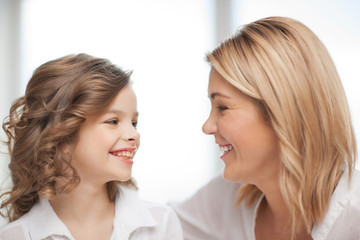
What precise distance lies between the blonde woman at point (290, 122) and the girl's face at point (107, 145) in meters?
0.29

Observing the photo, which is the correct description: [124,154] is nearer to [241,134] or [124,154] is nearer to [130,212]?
[130,212]

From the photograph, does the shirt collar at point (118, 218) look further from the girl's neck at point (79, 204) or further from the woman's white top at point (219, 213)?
the woman's white top at point (219, 213)

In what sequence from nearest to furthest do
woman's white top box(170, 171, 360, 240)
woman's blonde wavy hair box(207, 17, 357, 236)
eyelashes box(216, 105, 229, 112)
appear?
woman's blonde wavy hair box(207, 17, 357, 236)
eyelashes box(216, 105, 229, 112)
woman's white top box(170, 171, 360, 240)

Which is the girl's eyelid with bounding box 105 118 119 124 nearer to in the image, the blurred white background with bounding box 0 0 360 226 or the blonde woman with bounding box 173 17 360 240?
the blonde woman with bounding box 173 17 360 240

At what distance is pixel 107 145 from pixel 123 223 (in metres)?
0.31

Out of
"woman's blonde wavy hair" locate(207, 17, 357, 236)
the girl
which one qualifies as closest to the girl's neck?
the girl

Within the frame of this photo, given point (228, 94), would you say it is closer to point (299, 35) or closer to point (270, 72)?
point (270, 72)

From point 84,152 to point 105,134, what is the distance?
0.10 metres

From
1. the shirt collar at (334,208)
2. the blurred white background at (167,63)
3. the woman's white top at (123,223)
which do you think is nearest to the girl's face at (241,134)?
the shirt collar at (334,208)

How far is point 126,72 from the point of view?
1.47 meters

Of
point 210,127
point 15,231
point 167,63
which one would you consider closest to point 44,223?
point 15,231

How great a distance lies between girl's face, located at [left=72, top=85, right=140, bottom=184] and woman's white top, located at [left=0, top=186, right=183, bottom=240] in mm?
166

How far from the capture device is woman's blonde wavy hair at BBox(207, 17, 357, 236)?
1269 millimetres

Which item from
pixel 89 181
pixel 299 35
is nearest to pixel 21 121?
pixel 89 181
